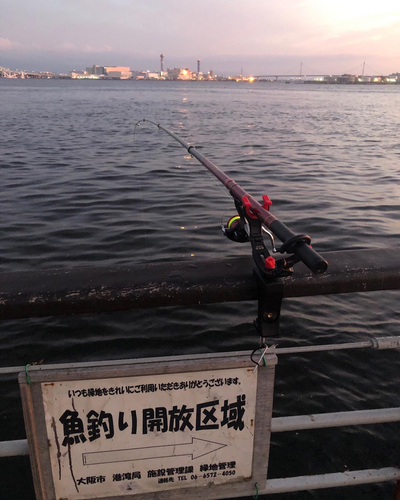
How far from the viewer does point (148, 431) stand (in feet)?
5.11

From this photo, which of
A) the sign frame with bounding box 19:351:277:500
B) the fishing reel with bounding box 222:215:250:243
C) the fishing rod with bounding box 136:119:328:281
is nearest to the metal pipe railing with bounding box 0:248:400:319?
the fishing rod with bounding box 136:119:328:281

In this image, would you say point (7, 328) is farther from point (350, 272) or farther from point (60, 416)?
point (350, 272)

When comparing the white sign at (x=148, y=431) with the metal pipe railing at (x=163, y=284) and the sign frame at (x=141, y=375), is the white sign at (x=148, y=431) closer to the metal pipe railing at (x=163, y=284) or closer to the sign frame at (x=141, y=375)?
the sign frame at (x=141, y=375)

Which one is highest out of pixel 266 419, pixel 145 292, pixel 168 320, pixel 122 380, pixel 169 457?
pixel 145 292

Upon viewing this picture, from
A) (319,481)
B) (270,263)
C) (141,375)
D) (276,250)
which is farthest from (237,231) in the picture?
(319,481)

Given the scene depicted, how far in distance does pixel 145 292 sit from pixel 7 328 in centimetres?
394

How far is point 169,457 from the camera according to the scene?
63.6 inches

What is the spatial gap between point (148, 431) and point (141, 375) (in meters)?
0.26

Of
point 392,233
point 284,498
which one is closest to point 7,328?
point 284,498

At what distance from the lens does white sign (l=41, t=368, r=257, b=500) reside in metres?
1.50

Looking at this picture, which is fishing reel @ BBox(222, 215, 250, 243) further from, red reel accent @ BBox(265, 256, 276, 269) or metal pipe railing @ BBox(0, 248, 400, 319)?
red reel accent @ BBox(265, 256, 276, 269)

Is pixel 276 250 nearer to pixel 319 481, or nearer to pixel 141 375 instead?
pixel 141 375

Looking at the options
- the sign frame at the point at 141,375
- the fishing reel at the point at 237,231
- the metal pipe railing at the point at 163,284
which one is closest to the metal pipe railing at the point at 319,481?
the sign frame at the point at 141,375

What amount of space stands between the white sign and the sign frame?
0.02 m
